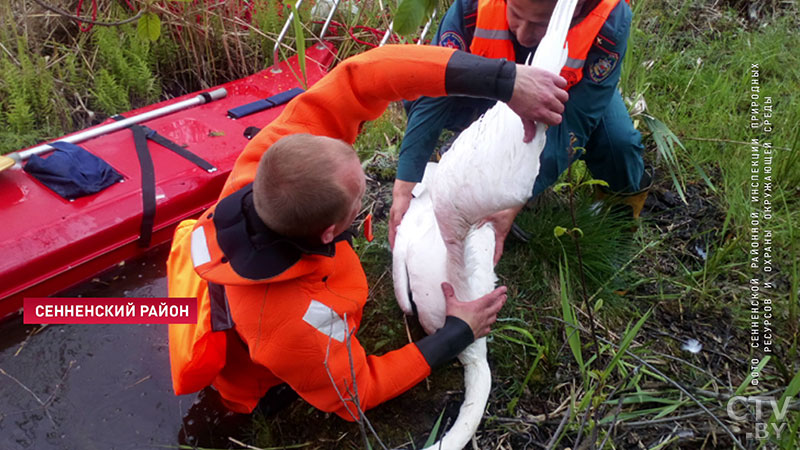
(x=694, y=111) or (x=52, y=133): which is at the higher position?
(x=694, y=111)

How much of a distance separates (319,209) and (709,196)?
2321 mm

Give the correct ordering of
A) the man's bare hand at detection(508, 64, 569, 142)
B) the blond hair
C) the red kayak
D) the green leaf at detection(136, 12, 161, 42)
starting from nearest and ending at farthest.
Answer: the man's bare hand at detection(508, 64, 569, 142)
the blond hair
the red kayak
the green leaf at detection(136, 12, 161, 42)

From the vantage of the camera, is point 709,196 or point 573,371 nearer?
point 573,371

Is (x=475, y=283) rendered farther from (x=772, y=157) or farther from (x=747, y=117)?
(x=747, y=117)

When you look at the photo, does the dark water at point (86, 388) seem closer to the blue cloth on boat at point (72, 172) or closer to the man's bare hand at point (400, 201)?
the blue cloth on boat at point (72, 172)

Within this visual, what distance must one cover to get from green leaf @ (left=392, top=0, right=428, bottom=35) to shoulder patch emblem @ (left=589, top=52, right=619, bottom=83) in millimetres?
1192

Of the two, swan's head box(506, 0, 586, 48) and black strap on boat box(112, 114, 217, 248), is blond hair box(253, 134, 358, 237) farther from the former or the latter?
black strap on boat box(112, 114, 217, 248)

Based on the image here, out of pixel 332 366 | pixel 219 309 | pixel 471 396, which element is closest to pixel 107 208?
pixel 219 309

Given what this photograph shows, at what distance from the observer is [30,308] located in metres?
2.45

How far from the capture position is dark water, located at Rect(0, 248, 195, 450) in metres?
2.14

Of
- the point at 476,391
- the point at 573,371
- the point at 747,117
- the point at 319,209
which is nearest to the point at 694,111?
the point at 747,117

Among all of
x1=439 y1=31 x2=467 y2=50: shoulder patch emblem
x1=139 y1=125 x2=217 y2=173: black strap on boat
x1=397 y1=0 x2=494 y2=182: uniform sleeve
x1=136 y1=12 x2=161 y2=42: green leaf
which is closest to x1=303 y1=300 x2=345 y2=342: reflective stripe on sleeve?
x1=397 y1=0 x2=494 y2=182: uniform sleeve

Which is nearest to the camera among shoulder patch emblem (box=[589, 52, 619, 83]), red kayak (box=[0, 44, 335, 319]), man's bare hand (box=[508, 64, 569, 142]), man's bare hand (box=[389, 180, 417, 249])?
man's bare hand (box=[508, 64, 569, 142])

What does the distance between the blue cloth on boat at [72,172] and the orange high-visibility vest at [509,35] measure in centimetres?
189
